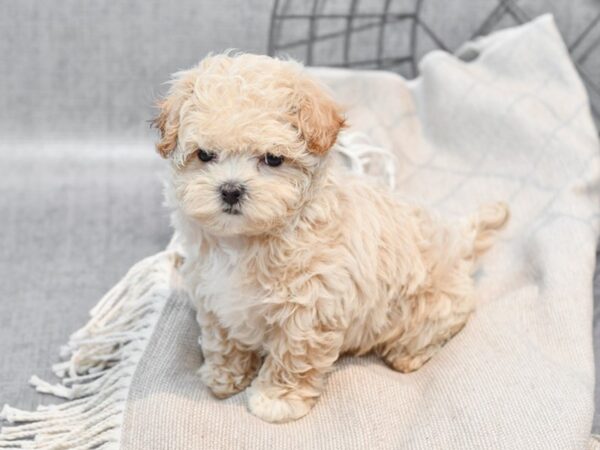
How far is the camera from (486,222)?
8.22ft

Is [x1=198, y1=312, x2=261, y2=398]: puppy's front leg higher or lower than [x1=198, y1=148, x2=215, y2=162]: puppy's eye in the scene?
lower

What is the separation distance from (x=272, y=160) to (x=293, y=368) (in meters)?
0.55

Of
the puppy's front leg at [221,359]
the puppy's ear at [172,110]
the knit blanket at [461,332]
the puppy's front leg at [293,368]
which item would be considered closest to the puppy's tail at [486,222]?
the knit blanket at [461,332]

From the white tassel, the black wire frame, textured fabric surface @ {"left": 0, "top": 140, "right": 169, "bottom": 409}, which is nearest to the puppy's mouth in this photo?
textured fabric surface @ {"left": 0, "top": 140, "right": 169, "bottom": 409}

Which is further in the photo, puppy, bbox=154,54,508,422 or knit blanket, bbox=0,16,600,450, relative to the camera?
knit blanket, bbox=0,16,600,450

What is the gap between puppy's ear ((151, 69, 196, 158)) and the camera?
1.77 m

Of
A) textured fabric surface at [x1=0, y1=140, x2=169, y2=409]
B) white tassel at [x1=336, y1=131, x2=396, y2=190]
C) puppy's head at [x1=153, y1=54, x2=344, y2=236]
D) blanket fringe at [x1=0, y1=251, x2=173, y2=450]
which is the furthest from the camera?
white tassel at [x1=336, y1=131, x2=396, y2=190]

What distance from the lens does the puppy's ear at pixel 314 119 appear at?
1.72 meters

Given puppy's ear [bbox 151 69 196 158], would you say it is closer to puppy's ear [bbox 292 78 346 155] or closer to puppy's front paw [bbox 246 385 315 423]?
puppy's ear [bbox 292 78 346 155]

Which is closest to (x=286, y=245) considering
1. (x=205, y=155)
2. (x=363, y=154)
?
(x=205, y=155)

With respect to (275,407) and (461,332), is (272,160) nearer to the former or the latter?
(275,407)

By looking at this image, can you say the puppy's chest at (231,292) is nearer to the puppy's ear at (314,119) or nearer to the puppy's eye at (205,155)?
the puppy's eye at (205,155)

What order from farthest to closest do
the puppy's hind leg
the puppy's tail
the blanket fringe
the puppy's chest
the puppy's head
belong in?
1. the puppy's tail
2. the puppy's hind leg
3. the blanket fringe
4. the puppy's chest
5. the puppy's head

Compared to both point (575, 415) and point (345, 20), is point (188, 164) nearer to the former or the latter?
point (575, 415)
